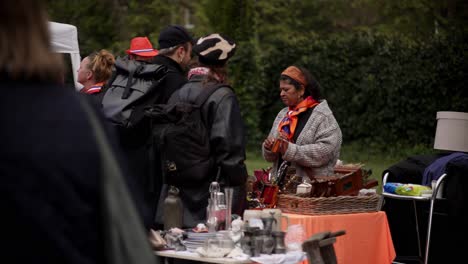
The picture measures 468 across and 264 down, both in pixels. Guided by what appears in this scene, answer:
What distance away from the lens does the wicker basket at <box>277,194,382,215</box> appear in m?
5.46

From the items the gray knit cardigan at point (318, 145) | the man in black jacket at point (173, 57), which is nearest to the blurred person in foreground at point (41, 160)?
the man in black jacket at point (173, 57)

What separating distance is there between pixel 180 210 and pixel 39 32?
9.92 feet

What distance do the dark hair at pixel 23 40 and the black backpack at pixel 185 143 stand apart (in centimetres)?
293

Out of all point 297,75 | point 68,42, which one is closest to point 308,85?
point 297,75

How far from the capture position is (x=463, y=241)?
7055 millimetres

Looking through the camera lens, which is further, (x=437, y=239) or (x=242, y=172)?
(x=437, y=239)

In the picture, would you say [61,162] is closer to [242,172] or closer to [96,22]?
[242,172]

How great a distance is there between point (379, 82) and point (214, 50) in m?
12.9

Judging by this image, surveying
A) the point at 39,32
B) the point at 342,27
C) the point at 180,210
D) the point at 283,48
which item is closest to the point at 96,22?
the point at 342,27

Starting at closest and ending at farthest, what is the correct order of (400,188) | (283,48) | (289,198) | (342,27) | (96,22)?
(289,198) < (400,188) < (283,48) < (96,22) < (342,27)

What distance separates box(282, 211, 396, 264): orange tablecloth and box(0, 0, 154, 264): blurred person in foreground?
3.61 m

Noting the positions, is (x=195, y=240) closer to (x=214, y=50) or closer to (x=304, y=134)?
(x=214, y=50)

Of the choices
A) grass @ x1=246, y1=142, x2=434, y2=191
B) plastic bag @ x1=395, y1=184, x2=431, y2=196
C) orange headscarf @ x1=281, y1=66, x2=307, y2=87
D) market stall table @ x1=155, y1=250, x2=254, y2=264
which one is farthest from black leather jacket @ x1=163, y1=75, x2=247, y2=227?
grass @ x1=246, y1=142, x2=434, y2=191

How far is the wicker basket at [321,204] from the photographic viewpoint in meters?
5.46
